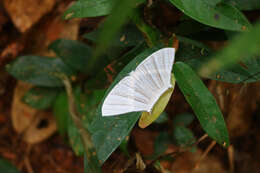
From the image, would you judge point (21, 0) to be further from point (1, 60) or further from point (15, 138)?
point (15, 138)

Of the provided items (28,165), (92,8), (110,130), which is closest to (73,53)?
(92,8)

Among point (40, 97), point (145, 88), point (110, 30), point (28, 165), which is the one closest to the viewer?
point (110, 30)

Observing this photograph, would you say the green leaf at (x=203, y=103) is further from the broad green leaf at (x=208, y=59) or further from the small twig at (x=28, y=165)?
the small twig at (x=28, y=165)

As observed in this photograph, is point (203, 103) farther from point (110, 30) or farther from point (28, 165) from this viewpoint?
point (28, 165)

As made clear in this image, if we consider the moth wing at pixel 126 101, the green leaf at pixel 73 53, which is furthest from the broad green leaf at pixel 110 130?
the green leaf at pixel 73 53

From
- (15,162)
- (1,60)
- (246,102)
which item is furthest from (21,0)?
(246,102)

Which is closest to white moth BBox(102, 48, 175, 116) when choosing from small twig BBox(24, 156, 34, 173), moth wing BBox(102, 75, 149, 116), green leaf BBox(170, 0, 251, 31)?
moth wing BBox(102, 75, 149, 116)

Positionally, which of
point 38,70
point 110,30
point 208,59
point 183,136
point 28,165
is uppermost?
point 110,30

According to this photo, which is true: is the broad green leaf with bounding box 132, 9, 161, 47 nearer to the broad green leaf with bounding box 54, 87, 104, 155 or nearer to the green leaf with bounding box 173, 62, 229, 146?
the green leaf with bounding box 173, 62, 229, 146
